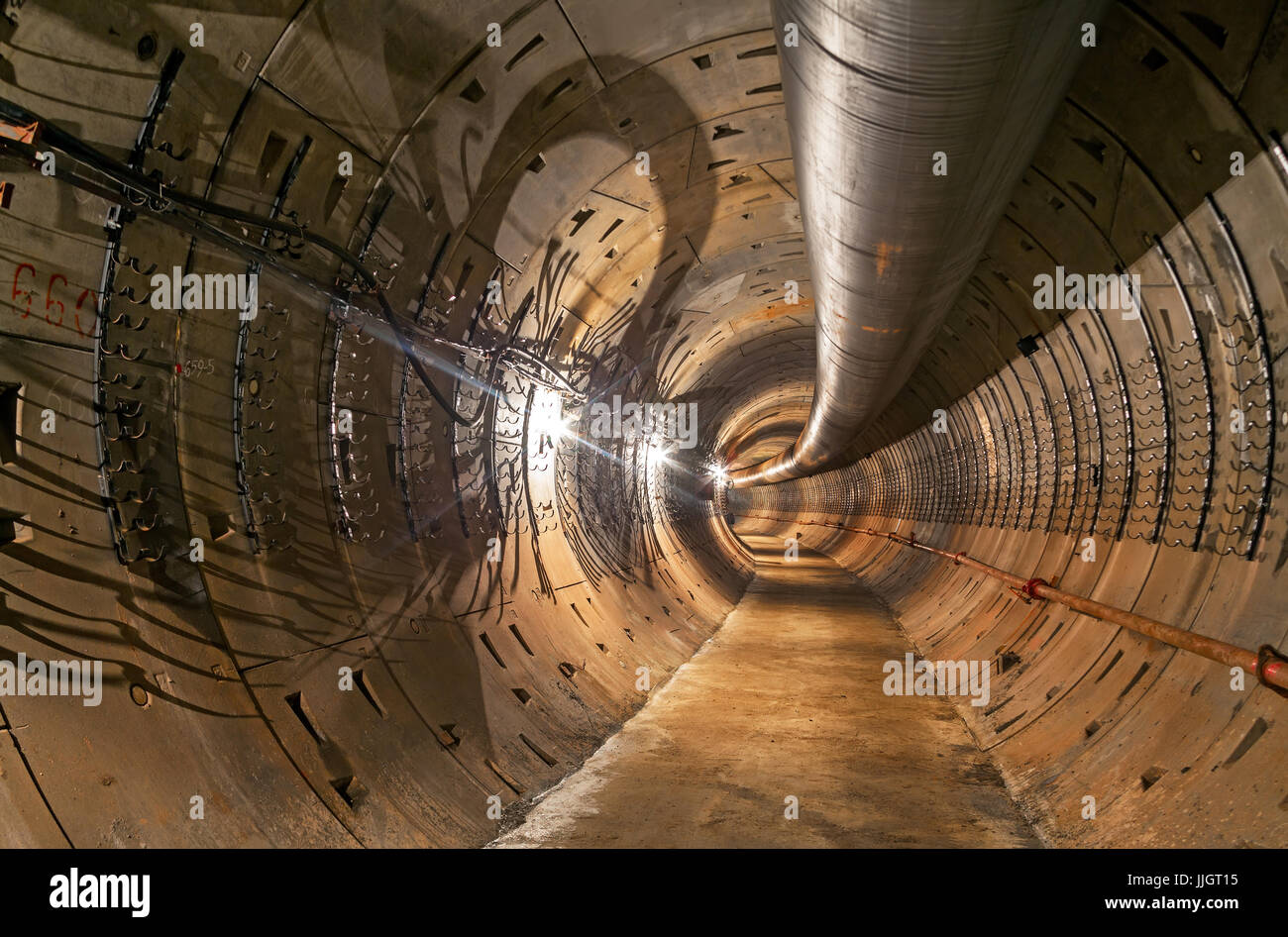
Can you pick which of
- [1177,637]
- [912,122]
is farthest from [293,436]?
[1177,637]

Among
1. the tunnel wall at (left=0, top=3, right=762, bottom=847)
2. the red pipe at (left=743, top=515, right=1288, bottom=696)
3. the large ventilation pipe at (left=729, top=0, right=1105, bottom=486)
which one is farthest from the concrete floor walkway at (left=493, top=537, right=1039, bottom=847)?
the large ventilation pipe at (left=729, top=0, right=1105, bottom=486)

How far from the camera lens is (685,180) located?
26.2ft

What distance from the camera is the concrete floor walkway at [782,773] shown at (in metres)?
5.38

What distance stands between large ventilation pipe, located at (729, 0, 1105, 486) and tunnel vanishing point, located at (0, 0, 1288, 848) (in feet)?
0.10

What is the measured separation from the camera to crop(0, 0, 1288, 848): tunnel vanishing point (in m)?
3.37

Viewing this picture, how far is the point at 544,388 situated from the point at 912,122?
5386 millimetres

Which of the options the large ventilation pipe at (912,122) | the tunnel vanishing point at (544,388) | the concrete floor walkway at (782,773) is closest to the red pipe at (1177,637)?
the tunnel vanishing point at (544,388)

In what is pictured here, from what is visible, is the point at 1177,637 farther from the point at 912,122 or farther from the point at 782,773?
the point at 912,122

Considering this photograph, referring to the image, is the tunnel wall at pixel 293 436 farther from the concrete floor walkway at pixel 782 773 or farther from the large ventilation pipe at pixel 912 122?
the large ventilation pipe at pixel 912 122

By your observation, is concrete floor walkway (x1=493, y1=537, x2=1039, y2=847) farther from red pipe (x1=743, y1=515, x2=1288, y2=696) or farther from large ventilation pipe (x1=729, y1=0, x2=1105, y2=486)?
large ventilation pipe (x1=729, y1=0, x2=1105, y2=486)

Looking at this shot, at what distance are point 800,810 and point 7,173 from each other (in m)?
5.50

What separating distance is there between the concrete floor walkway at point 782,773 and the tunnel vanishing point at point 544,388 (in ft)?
0.18

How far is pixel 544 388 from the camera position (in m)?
8.66
